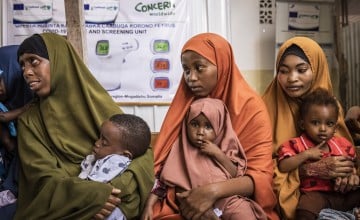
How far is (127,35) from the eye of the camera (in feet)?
10.2

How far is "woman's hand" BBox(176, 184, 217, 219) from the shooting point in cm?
154

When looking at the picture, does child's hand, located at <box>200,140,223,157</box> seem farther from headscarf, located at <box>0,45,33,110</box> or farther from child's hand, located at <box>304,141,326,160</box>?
headscarf, located at <box>0,45,33,110</box>

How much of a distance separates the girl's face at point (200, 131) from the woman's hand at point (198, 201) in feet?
0.61

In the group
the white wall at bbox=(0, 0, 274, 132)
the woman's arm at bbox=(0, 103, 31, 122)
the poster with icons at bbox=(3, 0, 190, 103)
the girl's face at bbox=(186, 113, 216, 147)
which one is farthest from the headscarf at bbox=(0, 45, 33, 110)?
the white wall at bbox=(0, 0, 274, 132)

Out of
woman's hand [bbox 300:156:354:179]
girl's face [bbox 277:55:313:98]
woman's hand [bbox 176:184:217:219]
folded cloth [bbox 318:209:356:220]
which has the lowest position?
folded cloth [bbox 318:209:356:220]

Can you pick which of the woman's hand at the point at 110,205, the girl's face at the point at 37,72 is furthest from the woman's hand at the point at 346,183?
the girl's face at the point at 37,72

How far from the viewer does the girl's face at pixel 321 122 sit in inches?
69.0

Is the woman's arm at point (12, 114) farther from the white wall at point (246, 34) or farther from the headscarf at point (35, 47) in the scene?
the white wall at point (246, 34)

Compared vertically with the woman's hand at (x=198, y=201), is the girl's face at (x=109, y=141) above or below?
above

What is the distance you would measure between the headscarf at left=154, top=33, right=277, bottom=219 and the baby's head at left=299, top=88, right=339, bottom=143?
0.58ft

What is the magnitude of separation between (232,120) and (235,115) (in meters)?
0.03

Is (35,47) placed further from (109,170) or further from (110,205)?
(110,205)

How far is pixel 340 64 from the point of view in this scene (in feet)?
10.8

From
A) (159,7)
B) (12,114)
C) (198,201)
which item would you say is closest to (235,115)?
(198,201)
